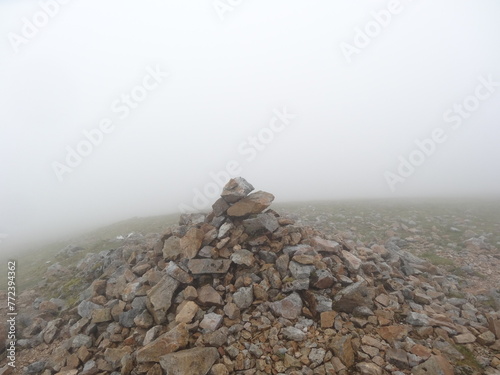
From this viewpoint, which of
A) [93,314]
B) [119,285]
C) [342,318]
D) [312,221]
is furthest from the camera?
[312,221]

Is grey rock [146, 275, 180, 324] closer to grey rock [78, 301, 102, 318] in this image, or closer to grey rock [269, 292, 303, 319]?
grey rock [78, 301, 102, 318]

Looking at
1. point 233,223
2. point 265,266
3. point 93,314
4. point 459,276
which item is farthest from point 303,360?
point 459,276

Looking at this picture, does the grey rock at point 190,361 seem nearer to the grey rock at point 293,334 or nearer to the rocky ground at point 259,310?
the rocky ground at point 259,310

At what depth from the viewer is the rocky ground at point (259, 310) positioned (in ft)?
20.1

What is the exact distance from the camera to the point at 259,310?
7.56m

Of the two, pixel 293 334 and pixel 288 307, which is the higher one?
pixel 288 307

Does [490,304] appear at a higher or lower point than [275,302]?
lower

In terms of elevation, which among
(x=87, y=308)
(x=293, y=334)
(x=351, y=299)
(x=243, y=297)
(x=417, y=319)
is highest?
(x=243, y=297)

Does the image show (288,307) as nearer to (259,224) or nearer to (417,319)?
(259,224)

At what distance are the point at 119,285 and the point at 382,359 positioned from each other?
9487mm

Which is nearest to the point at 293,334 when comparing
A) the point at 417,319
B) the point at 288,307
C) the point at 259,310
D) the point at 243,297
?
the point at 288,307

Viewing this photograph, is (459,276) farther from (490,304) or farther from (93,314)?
(93,314)

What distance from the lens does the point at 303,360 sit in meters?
6.03

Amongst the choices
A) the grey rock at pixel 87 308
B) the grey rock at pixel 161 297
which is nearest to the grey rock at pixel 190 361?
the grey rock at pixel 161 297
